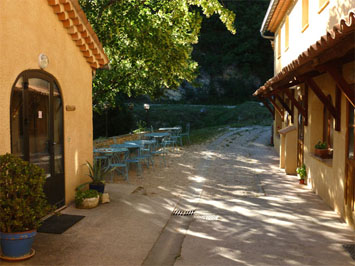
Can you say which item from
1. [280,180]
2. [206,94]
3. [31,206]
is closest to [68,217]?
[31,206]

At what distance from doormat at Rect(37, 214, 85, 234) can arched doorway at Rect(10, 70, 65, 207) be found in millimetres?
377

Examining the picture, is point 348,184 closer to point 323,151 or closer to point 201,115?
point 323,151

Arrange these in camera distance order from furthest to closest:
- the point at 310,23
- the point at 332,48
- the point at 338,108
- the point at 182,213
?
the point at 310,23 < the point at 182,213 < the point at 338,108 < the point at 332,48

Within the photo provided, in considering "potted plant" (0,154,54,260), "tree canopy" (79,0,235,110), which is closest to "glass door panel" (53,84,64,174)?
"potted plant" (0,154,54,260)

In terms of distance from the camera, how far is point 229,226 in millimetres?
5930

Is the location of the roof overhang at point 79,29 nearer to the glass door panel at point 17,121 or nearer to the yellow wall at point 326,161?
the glass door panel at point 17,121

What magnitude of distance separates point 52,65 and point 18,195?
2.88 m

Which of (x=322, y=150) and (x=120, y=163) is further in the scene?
(x=120, y=163)

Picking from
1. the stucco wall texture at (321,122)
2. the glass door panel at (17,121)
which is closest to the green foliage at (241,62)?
the stucco wall texture at (321,122)

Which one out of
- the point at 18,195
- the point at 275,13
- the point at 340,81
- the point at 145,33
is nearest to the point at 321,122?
the point at 340,81

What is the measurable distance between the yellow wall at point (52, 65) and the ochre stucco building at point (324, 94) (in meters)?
4.14

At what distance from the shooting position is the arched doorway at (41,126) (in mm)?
5492

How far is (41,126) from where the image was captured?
614 cm

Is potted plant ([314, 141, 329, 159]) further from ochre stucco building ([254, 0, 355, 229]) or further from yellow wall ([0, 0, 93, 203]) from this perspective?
yellow wall ([0, 0, 93, 203])
